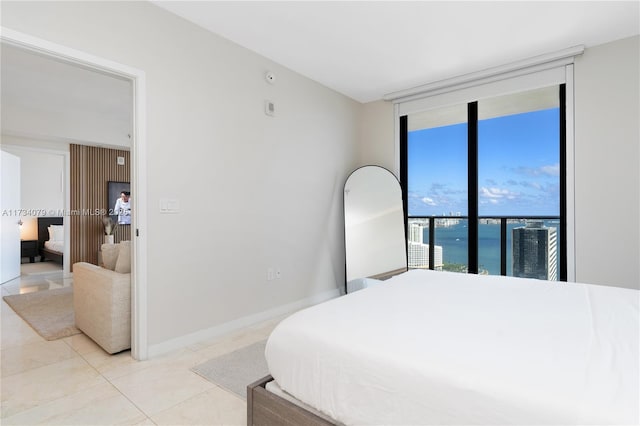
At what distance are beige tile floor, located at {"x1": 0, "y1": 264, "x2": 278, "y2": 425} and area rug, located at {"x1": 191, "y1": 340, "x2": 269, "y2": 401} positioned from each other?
0.06 meters

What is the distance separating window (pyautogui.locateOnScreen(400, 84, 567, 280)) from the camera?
3.83 m

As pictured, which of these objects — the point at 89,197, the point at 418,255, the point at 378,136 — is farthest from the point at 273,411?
the point at 89,197

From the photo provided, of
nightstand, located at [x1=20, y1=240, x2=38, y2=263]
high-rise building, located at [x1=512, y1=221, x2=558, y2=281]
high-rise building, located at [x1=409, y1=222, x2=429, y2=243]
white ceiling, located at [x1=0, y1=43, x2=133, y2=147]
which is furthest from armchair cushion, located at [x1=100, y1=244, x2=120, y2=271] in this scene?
nightstand, located at [x1=20, y1=240, x2=38, y2=263]

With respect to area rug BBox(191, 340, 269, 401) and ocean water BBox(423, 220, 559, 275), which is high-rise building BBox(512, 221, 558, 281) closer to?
ocean water BBox(423, 220, 559, 275)

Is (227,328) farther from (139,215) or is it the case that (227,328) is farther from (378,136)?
(378,136)

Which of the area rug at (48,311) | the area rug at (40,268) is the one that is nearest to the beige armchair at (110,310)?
the area rug at (48,311)

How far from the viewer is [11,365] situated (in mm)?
2389

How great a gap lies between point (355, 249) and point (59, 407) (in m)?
3.13

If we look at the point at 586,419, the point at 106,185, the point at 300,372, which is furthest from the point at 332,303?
the point at 106,185

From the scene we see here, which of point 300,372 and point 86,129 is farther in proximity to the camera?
Result: point 86,129

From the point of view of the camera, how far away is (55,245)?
648 centimetres

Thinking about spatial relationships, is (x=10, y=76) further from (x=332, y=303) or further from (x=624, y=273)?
(x=624, y=273)

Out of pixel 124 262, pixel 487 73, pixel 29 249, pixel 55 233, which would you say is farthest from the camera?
pixel 55 233

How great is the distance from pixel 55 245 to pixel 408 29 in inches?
280
